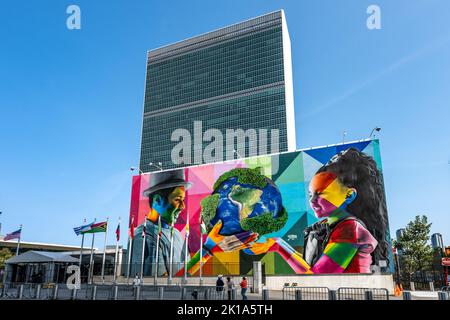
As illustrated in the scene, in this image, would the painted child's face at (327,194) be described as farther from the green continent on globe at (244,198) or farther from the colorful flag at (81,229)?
the colorful flag at (81,229)

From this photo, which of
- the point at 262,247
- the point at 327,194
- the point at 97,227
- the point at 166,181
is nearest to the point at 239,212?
the point at 262,247

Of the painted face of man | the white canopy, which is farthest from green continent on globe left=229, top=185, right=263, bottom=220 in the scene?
the white canopy

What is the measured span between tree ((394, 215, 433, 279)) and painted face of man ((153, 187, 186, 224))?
97.2ft

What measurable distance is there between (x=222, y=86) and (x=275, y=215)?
366 feet

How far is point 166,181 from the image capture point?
58.0 meters

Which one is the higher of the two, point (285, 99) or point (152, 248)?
point (285, 99)

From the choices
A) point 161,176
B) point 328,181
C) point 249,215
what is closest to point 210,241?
point 249,215

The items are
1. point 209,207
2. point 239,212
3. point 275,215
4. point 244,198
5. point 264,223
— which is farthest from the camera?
point 209,207

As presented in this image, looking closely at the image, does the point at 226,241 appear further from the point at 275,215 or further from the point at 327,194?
the point at 327,194

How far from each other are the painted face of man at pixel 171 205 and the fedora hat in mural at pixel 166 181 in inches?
36.7
